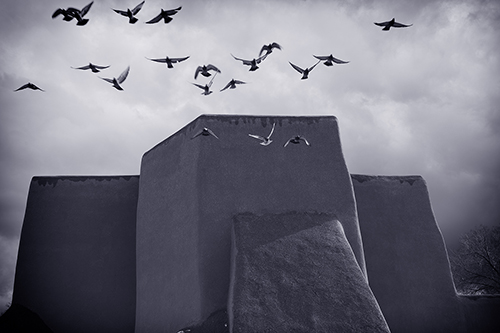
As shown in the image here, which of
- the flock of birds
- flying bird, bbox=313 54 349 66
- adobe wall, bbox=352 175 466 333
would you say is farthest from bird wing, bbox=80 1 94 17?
adobe wall, bbox=352 175 466 333

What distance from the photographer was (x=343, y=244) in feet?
30.9

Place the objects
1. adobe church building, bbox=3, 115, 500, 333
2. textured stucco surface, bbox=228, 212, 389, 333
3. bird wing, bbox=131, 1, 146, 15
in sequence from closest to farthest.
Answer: textured stucco surface, bbox=228, 212, 389, 333 → bird wing, bbox=131, 1, 146, 15 → adobe church building, bbox=3, 115, 500, 333

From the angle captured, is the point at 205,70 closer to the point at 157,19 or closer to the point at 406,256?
the point at 157,19

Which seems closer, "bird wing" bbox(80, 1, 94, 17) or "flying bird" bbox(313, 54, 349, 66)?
"bird wing" bbox(80, 1, 94, 17)

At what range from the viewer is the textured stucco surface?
7.58m

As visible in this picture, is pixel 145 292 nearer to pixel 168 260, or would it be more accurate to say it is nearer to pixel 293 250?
pixel 168 260

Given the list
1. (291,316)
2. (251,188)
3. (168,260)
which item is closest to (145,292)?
(168,260)

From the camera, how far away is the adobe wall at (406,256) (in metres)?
11.1

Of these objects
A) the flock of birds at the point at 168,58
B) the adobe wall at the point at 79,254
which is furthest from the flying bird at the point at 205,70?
the adobe wall at the point at 79,254

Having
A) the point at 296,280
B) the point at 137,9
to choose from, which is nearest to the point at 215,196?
the point at 296,280

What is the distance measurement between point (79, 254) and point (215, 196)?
4553mm

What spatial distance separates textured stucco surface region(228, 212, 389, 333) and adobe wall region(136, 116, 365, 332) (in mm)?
599

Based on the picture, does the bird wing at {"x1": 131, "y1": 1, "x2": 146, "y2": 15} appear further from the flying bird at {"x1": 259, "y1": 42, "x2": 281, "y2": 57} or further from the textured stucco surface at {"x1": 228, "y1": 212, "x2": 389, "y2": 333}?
the textured stucco surface at {"x1": 228, "y1": 212, "x2": 389, "y2": 333}

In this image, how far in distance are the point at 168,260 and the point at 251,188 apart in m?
2.72
